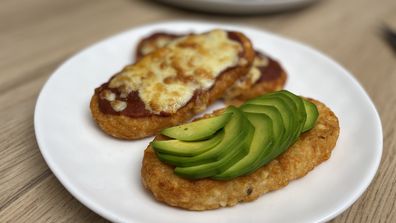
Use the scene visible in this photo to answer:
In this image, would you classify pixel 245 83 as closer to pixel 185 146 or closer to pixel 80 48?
pixel 185 146

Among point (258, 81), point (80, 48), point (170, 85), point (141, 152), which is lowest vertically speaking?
point (80, 48)

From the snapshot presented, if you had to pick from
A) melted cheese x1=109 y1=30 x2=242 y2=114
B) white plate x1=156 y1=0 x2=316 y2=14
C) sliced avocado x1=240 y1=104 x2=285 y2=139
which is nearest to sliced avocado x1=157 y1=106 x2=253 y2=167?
sliced avocado x1=240 y1=104 x2=285 y2=139

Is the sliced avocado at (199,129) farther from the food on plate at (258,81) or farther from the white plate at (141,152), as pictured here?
the food on plate at (258,81)

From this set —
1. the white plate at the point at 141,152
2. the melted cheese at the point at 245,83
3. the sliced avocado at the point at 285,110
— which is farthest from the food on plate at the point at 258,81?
the sliced avocado at the point at 285,110

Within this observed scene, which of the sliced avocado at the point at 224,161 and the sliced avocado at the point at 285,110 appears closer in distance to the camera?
the sliced avocado at the point at 224,161

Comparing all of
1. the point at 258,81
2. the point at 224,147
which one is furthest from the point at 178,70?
the point at 224,147

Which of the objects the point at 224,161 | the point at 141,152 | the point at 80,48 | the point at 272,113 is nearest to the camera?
the point at 224,161
